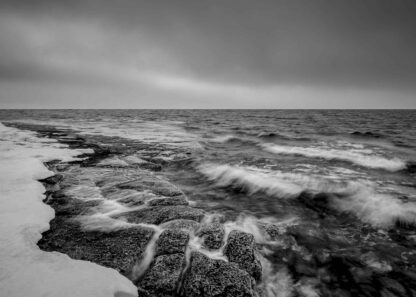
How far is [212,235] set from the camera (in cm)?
361

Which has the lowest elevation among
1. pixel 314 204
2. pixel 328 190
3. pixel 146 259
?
pixel 314 204

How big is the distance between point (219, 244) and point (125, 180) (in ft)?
11.9

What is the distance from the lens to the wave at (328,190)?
519 cm

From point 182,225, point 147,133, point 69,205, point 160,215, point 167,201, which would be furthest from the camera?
point 147,133

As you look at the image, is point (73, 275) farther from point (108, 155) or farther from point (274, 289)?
point (108, 155)

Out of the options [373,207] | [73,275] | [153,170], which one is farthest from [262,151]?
[73,275]

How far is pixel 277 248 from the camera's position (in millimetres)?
3900

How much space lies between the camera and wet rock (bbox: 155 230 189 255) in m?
3.25

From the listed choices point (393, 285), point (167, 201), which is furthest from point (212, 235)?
point (393, 285)

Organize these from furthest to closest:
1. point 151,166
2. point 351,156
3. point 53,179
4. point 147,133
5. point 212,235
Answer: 1. point 147,133
2. point 351,156
3. point 151,166
4. point 53,179
5. point 212,235

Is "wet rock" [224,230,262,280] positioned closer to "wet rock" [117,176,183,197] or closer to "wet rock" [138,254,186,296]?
"wet rock" [138,254,186,296]

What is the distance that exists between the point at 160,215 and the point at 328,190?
4.33 meters

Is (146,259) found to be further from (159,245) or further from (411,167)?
(411,167)

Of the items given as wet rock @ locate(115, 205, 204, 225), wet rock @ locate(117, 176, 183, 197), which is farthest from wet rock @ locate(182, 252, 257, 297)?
wet rock @ locate(117, 176, 183, 197)
